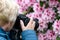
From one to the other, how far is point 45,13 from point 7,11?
Result: 48.5 inches

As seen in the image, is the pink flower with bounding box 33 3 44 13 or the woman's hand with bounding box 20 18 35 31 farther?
the pink flower with bounding box 33 3 44 13

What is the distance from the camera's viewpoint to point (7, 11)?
9.07 ft

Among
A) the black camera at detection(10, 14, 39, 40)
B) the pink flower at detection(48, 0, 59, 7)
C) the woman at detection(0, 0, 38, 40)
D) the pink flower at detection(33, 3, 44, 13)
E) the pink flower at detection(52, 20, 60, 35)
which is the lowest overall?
the pink flower at detection(52, 20, 60, 35)

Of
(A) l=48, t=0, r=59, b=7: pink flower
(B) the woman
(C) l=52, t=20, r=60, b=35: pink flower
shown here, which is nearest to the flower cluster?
(C) l=52, t=20, r=60, b=35: pink flower

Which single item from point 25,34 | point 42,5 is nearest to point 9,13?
point 25,34

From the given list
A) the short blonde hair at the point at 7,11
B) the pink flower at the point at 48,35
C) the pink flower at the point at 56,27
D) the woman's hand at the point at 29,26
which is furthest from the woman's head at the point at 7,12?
the pink flower at the point at 48,35

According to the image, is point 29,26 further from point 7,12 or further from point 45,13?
point 45,13

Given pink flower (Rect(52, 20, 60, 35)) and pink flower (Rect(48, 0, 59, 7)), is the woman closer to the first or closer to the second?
pink flower (Rect(52, 20, 60, 35))

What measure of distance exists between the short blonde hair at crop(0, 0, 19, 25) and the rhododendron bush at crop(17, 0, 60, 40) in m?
1.07

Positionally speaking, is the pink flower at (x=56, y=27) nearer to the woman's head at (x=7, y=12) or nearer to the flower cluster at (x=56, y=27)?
the flower cluster at (x=56, y=27)

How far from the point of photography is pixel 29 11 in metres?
4.12

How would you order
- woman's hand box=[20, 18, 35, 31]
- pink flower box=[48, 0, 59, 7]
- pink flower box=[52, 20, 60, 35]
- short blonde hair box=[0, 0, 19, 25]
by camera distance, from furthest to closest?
pink flower box=[48, 0, 59, 7], pink flower box=[52, 20, 60, 35], woman's hand box=[20, 18, 35, 31], short blonde hair box=[0, 0, 19, 25]

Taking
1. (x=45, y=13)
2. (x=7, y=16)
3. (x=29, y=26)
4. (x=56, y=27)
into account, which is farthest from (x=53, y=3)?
(x=7, y=16)

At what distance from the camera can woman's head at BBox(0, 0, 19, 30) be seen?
109 inches
